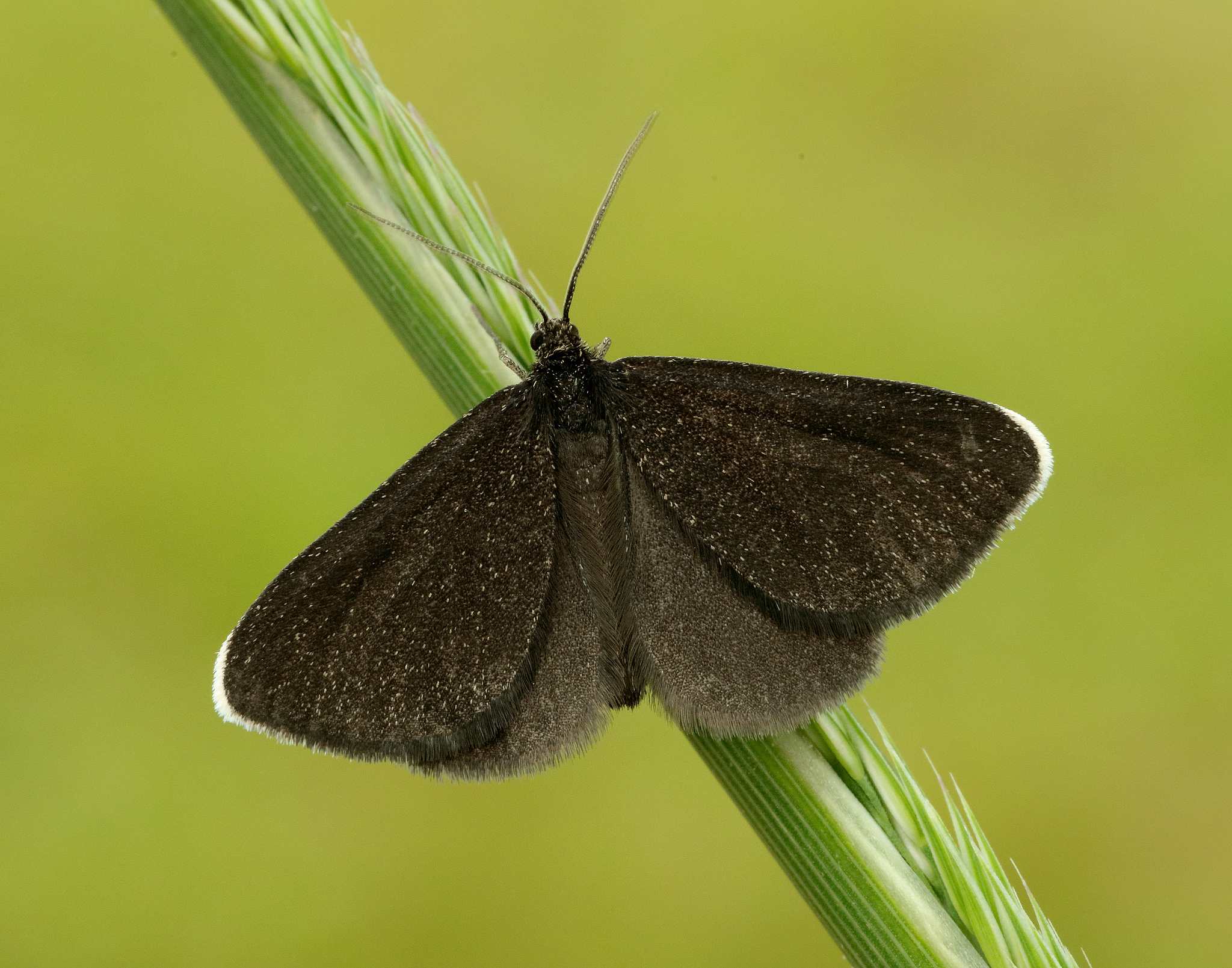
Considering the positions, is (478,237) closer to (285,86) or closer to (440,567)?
(285,86)

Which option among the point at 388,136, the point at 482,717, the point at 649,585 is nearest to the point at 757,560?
the point at 649,585

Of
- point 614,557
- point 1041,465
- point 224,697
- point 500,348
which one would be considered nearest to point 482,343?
point 500,348

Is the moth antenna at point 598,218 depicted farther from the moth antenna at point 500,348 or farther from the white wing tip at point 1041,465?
the white wing tip at point 1041,465

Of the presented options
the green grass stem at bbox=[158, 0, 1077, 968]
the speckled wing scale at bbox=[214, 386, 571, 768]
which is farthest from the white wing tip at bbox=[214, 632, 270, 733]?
the green grass stem at bbox=[158, 0, 1077, 968]

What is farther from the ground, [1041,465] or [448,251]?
[448,251]

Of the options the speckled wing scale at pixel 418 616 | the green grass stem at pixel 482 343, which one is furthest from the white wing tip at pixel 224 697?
the green grass stem at pixel 482 343

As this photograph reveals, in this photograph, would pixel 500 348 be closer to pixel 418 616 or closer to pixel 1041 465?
pixel 418 616

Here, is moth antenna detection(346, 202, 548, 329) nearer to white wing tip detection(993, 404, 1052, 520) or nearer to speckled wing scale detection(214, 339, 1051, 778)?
speckled wing scale detection(214, 339, 1051, 778)
